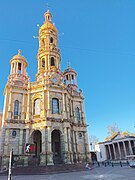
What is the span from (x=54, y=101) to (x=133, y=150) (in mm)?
32542

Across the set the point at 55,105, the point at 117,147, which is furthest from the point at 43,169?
the point at 117,147

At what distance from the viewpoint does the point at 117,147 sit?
5203 cm

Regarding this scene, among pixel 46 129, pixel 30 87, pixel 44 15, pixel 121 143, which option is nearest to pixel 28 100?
pixel 30 87

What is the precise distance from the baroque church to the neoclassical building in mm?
21356

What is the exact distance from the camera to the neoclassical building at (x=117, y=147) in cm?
4782

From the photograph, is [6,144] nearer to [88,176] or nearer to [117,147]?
[88,176]

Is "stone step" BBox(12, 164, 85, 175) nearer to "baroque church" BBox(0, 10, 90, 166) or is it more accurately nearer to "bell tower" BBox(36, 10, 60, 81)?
"baroque church" BBox(0, 10, 90, 166)

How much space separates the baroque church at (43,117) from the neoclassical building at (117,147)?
21356 millimetres

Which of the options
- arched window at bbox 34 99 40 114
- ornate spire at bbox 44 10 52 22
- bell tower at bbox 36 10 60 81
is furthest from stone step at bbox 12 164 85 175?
ornate spire at bbox 44 10 52 22

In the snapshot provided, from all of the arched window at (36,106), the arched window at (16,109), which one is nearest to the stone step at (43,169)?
the arched window at (16,109)

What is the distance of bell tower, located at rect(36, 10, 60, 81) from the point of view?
3669cm

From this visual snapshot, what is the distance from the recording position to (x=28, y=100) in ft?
100

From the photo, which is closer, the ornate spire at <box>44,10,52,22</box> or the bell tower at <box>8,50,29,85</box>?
the bell tower at <box>8,50,29,85</box>

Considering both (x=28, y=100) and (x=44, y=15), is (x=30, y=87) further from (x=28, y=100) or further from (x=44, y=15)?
(x=44, y=15)
